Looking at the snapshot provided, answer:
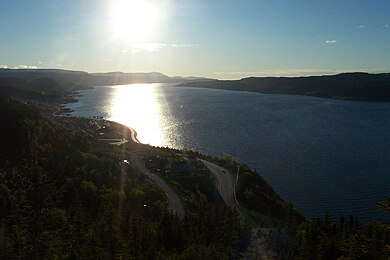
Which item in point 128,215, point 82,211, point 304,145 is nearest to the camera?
point 128,215

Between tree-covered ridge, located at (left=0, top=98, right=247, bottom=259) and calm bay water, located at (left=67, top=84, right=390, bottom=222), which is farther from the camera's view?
calm bay water, located at (left=67, top=84, right=390, bottom=222)

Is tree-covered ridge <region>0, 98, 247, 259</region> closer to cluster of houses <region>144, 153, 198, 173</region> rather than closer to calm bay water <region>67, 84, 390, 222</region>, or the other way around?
cluster of houses <region>144, 153, 198, 173</region>

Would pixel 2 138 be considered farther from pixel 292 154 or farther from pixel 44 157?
pixel 292 154

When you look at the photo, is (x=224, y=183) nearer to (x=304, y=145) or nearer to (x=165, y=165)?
(x=165, y=165)

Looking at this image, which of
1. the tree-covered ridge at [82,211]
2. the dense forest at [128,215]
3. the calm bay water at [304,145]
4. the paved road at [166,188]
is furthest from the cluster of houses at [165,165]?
the calm bay water at [304,145]

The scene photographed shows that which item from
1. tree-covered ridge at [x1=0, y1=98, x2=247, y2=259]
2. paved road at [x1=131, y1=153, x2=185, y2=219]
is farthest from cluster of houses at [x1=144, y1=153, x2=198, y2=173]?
tree-covered ridge at [x1=0, y1=98, x2=247, y2=259]

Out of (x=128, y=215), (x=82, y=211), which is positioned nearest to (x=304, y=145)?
(x=82, y=211)

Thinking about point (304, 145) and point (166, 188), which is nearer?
point (166, 188)
